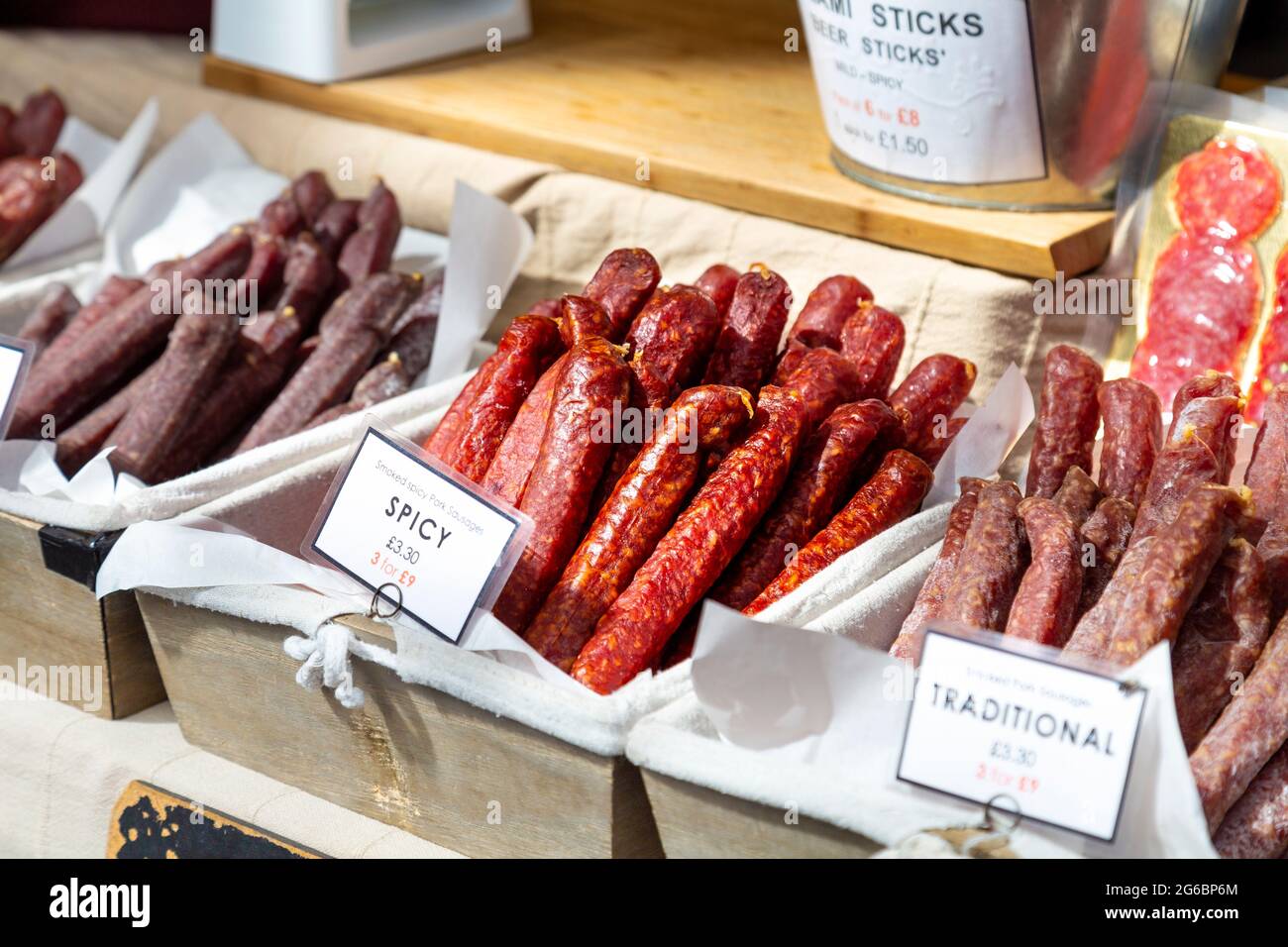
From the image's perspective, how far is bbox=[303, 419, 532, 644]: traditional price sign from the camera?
146 centimetres

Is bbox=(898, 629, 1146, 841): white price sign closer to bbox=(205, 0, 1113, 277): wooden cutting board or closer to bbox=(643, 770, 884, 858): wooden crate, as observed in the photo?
bbox=(643, 770, 884, 858): wooden crate

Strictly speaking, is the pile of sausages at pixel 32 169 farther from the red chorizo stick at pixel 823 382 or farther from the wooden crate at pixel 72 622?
the red chorizo stick at pixel 823 382

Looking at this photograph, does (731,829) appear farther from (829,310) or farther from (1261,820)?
(829,310)

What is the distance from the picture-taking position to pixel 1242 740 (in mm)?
1285

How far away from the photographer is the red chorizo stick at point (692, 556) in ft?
4.93

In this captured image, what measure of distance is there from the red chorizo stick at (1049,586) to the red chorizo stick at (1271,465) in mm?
219

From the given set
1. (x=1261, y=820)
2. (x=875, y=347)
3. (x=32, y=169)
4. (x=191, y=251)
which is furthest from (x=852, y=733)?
(x=32, y=169)

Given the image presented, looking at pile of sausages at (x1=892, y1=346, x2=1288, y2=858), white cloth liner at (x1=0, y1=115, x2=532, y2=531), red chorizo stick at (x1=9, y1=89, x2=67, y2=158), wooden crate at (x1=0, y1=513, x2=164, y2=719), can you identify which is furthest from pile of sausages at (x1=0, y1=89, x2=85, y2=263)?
pile of sausages at (x1=892, y1=346, x2=1288, y2=858)

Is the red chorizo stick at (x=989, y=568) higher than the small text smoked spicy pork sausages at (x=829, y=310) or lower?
lower

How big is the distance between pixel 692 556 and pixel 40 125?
2279 millimetres

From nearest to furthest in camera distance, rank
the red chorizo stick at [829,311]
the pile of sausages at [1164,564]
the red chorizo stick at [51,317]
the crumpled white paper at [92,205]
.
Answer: the pile of sausages at [1164,564]
the red chorizo stick at [829,311]
the red chorizo stick at [51,317]
the crumpled white paper at [92,205]

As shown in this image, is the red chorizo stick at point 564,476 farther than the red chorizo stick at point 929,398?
No

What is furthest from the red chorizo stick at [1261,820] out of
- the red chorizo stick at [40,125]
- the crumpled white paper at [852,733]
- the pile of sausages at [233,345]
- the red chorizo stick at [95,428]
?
A: the red chorizo stick at [40,125]

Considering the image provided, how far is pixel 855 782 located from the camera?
4.11 feet
